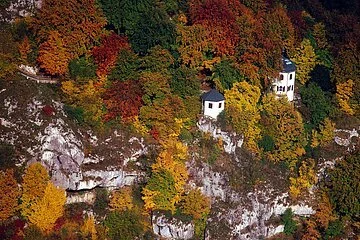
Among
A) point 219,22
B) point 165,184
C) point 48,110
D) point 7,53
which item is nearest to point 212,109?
point 219,22

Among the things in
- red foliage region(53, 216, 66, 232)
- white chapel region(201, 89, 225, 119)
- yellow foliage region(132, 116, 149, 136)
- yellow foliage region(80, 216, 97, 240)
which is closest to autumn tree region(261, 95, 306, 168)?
white chapel region(201, 89, 225, 119)

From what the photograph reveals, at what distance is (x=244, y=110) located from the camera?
196 feet

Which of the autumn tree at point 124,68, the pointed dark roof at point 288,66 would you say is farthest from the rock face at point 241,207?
the pointed dark roof at point 288,66

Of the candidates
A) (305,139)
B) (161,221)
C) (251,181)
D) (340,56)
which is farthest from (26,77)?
(340,56)

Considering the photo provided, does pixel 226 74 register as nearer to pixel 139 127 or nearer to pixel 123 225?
pixel 139 127

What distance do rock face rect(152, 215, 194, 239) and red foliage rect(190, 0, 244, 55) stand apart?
14819 mm

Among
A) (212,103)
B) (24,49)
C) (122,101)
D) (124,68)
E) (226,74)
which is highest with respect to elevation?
(24,49)

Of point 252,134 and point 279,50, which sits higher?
point 279,50

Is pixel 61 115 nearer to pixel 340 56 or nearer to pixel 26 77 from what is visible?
pixel 26 77

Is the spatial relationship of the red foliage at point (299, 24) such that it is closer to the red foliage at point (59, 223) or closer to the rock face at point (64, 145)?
the rock face at point (64, 145)

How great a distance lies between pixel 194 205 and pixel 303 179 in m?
10.0

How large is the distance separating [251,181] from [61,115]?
1504 centimetres

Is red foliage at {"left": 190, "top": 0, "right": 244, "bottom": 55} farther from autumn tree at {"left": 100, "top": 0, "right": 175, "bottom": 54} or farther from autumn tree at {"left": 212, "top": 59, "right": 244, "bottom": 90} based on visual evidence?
autumn tree at {"left": 100, "top": 0, "right": 175, "bottom": 54}

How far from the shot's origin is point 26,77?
57.6m
